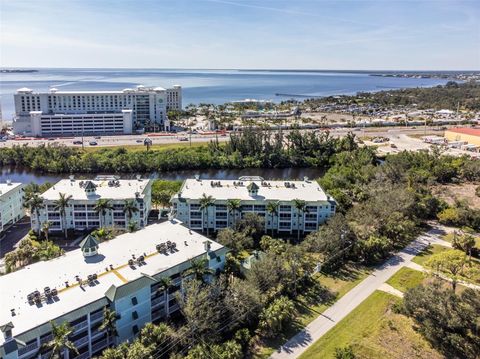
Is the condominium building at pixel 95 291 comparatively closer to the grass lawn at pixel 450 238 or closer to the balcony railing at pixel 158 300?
the balcony railing at pixel 158 300

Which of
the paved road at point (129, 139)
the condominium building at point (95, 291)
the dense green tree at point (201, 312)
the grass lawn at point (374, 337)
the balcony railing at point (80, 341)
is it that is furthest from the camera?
the paved road at point (129, 139)

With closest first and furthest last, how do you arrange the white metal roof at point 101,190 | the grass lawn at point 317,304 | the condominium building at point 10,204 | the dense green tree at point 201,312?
the dense green tree at point 201,312, the grass lawn at point 317,304, the condominium building at point 10,204, the white metal roof at point 101,190

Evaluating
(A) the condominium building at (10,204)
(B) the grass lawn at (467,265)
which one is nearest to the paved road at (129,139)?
(A) the condominium building at (10,204)

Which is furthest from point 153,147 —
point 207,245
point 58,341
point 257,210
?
point 58,341

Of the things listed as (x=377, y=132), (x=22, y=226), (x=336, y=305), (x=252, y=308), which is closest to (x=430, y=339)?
(x=336, y=305)

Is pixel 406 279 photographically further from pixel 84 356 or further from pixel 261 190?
pixel 84 356

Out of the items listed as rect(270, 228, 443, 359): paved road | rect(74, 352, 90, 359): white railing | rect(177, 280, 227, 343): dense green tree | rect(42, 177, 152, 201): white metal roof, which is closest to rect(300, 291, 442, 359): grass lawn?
rect(270, 228, 443, 359): paved road

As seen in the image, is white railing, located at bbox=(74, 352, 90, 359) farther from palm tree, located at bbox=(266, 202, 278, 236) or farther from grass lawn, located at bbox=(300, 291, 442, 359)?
palm tree, located at bbox=(266, 202, 278, 236)
